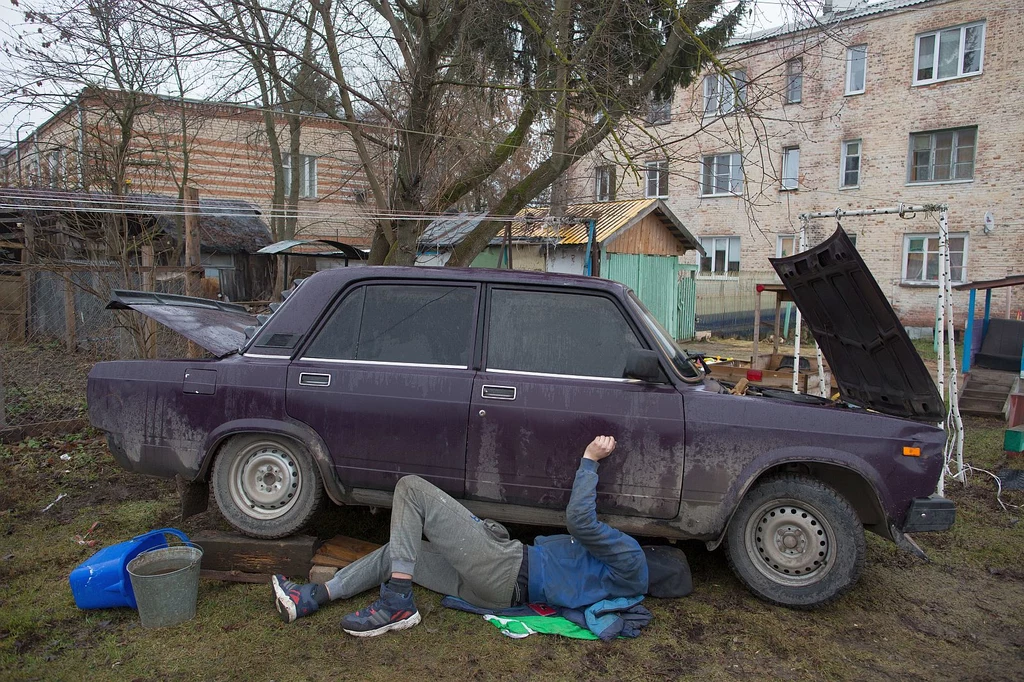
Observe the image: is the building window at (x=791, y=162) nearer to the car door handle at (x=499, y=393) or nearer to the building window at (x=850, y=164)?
the building window at (x=850, y=164)

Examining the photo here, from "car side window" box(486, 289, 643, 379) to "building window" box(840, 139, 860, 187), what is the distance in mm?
21694

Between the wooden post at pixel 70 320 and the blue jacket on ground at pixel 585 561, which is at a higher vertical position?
the wooden post at pixel 70 320

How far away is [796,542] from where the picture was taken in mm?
4047

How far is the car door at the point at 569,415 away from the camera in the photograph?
396 centimetres

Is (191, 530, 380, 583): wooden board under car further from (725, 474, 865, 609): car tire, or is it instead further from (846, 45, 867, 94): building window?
(846, 45, 867, 94): building window

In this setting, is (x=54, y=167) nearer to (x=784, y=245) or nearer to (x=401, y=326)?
(x=401, y=326)

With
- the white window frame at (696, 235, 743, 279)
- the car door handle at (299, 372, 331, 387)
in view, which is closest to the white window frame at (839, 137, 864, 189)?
the white window frame at (696, 235, 743, 279)

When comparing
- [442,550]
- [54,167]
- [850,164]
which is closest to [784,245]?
[850,164]

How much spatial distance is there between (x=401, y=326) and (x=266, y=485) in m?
1.30

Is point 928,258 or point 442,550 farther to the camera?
point 928,258

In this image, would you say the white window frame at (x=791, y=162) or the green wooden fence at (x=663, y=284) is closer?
the green wooden fence at (x=663, y=284)

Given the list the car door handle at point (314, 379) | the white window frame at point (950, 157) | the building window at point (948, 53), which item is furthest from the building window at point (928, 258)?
the car door handle at point (314, 379)

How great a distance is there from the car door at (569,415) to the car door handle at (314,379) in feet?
3.05

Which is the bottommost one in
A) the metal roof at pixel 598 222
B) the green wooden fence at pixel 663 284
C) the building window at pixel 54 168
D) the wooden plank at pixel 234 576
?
the wooden plank at pixel 234 576
